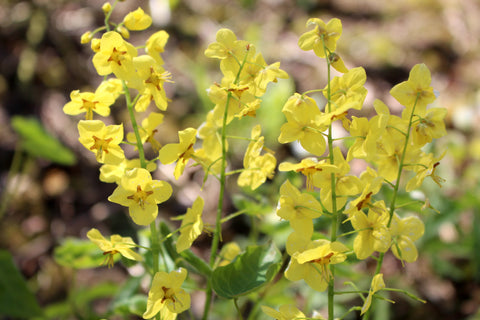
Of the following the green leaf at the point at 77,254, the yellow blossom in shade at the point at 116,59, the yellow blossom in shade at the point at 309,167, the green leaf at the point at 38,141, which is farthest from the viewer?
the green leaf at the point at 38,141

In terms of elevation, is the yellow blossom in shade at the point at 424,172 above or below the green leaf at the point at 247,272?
above

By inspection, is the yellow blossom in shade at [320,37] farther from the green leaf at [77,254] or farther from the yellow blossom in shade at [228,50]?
the green leaf at [77,254]

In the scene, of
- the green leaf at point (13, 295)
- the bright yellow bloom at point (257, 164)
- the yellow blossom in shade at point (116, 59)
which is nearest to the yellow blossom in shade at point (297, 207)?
the bright yellow bloom at point (257, 164)

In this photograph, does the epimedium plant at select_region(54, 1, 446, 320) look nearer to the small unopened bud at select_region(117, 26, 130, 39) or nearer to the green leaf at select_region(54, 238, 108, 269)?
the small unopened bud at select_region(117, 26, 130, 39)

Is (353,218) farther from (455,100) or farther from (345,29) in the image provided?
(345,29)

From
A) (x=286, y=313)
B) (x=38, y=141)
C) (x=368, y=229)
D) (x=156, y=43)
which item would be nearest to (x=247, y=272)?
(x=286, y=313)

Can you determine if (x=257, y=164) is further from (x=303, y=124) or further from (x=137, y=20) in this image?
(x=137, y=20)
